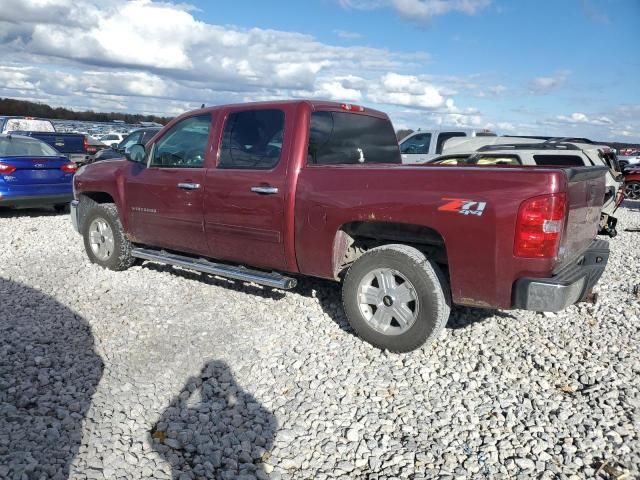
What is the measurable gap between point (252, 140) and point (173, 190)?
109 centimetres

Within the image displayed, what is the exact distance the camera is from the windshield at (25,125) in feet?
57.9

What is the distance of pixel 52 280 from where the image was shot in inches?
240

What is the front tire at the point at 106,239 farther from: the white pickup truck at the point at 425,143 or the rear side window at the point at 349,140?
the white pickup truck at the point at 425,143

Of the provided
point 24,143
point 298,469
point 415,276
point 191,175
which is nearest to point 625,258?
point 415,276

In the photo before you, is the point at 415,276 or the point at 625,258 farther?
the point at 625,258

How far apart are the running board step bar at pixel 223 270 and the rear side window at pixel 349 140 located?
1089 millimetres

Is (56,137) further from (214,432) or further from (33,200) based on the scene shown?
(214,432)

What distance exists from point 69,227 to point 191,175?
16.9ft

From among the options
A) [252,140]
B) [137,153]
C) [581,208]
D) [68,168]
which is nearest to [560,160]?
[581,208]

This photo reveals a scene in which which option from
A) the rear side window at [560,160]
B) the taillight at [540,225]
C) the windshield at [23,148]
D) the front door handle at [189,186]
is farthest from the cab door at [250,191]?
the windshield at [23,148]

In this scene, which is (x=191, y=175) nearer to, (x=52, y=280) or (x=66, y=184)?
(x=52, y=280)

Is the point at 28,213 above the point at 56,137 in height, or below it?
below

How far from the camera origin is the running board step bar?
477cm

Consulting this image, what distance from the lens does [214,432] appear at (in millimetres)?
3205
